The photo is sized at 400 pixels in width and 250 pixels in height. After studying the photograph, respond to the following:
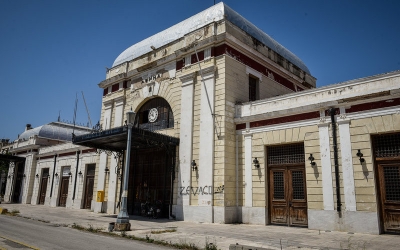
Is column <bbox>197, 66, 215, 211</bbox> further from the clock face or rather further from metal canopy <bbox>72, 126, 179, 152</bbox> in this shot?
the clock face

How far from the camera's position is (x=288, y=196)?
13570mm

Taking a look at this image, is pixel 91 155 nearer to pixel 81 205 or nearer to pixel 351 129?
pixel 81 205

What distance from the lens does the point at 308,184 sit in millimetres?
12766

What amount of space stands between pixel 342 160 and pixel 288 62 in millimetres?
9954

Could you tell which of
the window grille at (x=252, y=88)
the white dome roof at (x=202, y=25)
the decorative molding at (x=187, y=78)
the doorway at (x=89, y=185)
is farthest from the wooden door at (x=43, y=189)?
the window grille at (x=252, y=88)

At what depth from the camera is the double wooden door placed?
13.1 metres

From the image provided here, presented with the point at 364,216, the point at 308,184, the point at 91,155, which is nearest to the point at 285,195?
the point at 308,184

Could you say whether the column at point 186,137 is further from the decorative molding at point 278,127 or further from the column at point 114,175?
the column at point 114,175

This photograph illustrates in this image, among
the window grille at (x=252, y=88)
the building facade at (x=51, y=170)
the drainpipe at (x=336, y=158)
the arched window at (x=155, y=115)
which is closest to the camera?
the drainpipe at (x=336, y=158)

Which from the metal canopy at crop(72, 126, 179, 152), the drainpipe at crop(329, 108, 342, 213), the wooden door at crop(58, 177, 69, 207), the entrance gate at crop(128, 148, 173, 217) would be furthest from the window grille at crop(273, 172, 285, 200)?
the wooden door at crop(58, 177, 69, 207)

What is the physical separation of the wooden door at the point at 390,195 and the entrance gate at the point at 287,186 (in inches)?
114

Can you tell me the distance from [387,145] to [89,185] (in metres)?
20.5

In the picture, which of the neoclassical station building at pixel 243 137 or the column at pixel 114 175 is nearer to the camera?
the neoclassical station building at pixel 243 137

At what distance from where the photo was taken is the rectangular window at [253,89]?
57.1 ft
